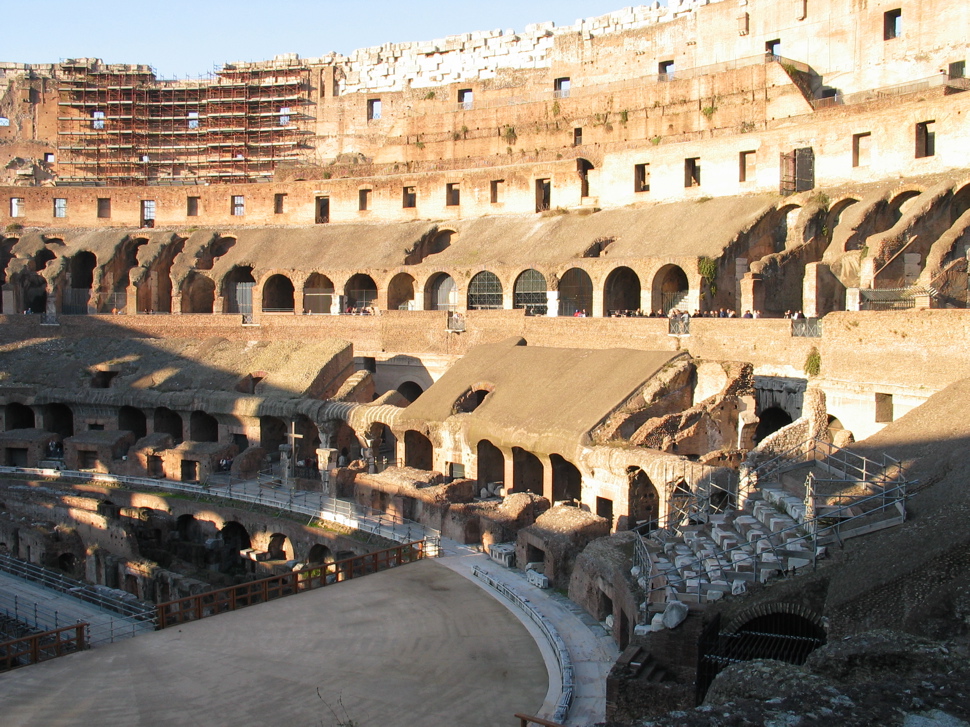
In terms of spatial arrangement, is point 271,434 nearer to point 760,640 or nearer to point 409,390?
point 409,390

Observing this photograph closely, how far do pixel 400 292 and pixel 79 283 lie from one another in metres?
18.5

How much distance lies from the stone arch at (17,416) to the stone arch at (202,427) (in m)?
7.48

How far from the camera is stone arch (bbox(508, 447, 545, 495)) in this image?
24812 mm

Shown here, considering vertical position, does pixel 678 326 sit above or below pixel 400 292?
below

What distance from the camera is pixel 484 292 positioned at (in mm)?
36719

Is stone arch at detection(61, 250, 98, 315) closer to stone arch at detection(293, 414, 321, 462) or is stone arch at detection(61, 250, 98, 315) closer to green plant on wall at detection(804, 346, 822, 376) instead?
stone arch at detection(293, 414, 321, 462)

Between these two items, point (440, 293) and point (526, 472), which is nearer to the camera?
point (526, 472)

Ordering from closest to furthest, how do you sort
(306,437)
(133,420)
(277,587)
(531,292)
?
1. (277,587)
2. (306,437)
3. (133,420)
4. (531,292)

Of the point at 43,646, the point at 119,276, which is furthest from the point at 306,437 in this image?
the point at 119,276

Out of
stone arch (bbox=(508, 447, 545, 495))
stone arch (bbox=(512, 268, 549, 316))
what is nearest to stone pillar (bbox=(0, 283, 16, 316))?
stone arch (bbox=(512, 268, 549, 316))

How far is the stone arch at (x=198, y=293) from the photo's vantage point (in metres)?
43.8

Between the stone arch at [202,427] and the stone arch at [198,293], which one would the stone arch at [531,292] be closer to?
the stone arch at [202,427]

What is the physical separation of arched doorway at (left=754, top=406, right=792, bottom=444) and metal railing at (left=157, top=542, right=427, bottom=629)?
33.4 ft

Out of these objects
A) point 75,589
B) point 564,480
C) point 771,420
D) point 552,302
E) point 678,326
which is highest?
point 552,302
